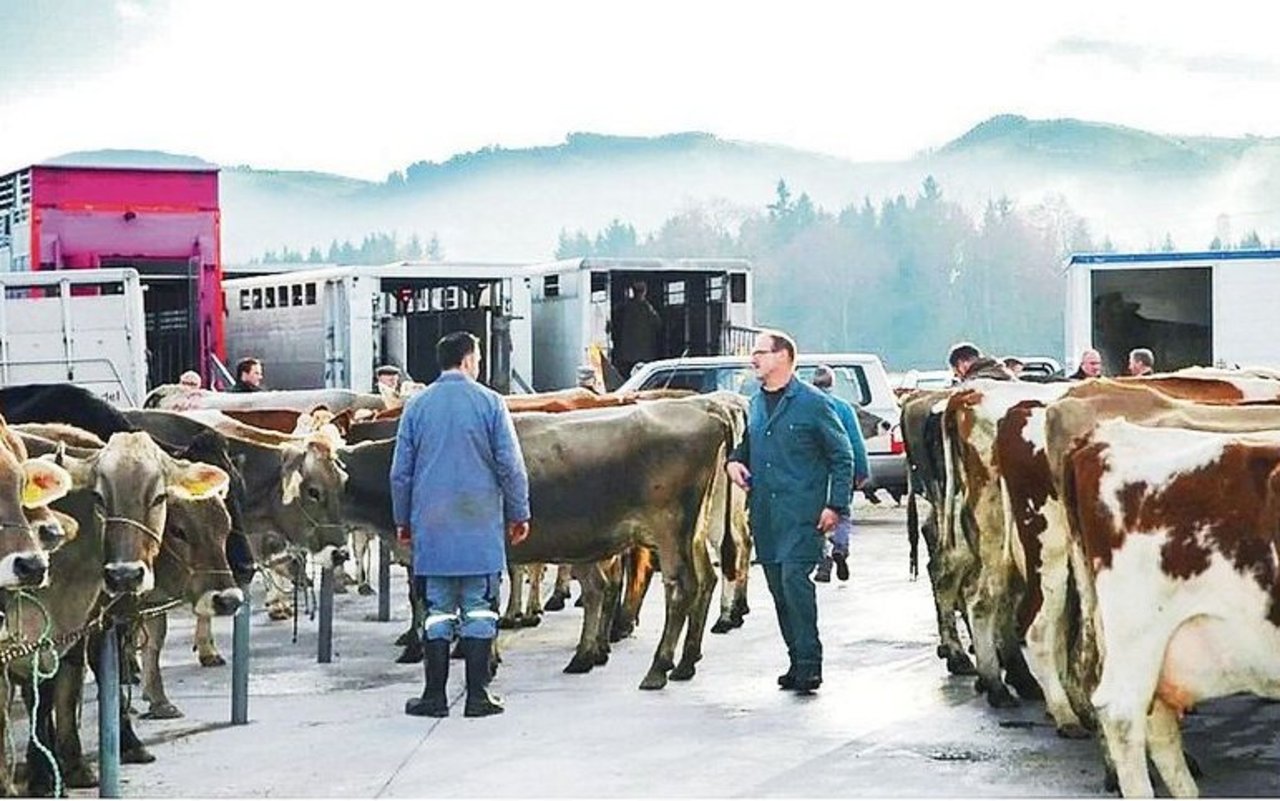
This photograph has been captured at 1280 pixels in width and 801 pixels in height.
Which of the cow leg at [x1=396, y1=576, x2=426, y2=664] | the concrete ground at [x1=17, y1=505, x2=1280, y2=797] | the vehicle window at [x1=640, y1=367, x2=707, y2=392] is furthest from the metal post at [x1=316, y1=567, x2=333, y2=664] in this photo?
the vehicle window at [x1=640, y1=367, x2=707, y2=392]

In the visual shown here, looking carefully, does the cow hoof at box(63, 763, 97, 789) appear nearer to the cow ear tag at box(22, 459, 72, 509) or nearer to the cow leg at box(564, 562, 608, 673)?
the cow ear tag at box(22, 459, 72, 509)

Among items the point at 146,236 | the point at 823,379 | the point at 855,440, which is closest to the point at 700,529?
the point at 855,440

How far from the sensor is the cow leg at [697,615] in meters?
11.3

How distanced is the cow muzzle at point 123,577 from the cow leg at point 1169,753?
3.84m

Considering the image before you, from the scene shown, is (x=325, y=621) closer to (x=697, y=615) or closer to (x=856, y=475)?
(x=697, y=615)

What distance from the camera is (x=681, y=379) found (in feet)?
68.6

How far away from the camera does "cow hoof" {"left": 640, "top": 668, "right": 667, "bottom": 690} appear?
11.0 m

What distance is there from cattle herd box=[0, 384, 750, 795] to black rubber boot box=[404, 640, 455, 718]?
1.11m

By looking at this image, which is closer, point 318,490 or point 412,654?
point 318,490

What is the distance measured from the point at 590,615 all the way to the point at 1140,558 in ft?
16.8

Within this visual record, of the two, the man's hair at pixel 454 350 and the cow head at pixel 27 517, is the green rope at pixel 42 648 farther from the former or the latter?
the man's hair at pixel 454 350

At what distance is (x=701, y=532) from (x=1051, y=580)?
271cm

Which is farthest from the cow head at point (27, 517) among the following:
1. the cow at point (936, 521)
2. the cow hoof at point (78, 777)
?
the cow at point (936, 521)

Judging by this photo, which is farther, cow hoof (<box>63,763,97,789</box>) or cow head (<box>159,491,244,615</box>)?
cow head (<box>159,491,244,615</box>)
